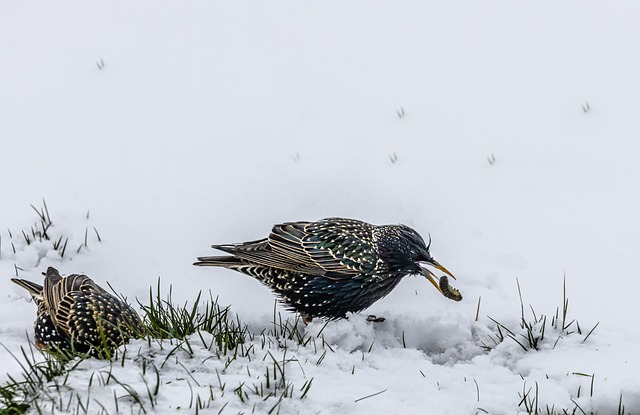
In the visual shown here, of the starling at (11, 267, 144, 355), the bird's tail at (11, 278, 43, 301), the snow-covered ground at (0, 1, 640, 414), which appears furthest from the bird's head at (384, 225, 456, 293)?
the bird's tail at (11, 278, 43, 301)

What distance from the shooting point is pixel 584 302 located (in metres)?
5.86

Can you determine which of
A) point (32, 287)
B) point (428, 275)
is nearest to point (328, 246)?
point (428, 275)

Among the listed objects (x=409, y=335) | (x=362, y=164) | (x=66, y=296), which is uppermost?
(x=362, y=164)

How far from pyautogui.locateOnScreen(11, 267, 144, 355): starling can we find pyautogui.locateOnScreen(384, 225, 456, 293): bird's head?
178 centimetres

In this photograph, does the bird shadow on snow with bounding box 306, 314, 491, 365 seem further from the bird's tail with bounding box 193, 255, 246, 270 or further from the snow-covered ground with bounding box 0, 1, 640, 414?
the bird's tail with bounding box 193, 255, 246, 270

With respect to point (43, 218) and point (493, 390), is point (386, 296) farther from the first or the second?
point (43, 218)

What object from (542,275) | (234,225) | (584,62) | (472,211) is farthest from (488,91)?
(234,225)

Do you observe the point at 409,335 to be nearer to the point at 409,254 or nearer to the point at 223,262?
the point at 409,254

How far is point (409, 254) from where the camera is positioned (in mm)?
5785

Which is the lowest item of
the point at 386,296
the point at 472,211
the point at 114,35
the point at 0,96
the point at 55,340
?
the point at 55,340

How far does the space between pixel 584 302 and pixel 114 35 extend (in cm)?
522

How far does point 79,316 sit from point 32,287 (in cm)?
74

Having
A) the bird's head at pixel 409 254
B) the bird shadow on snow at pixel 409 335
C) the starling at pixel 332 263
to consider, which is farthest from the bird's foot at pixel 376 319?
the bird's head at pixel 409 254

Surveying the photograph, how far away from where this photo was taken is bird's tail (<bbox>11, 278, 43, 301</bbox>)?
229 inches
